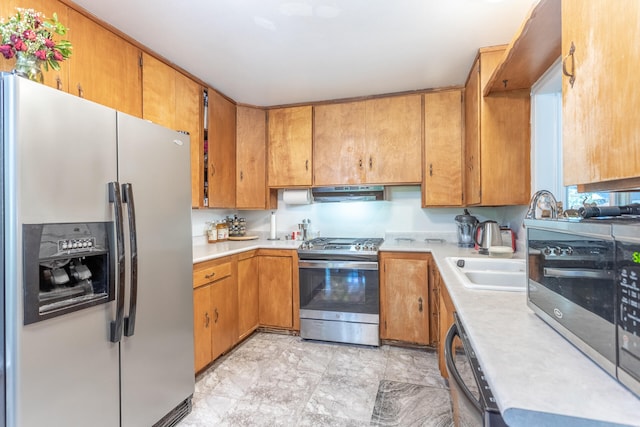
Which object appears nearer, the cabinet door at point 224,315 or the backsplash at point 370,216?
the cabinet door at point 224,315

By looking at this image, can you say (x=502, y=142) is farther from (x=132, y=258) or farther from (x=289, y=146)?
(x=132, y=258)

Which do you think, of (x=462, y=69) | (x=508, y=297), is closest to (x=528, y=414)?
(x=508, y=297)

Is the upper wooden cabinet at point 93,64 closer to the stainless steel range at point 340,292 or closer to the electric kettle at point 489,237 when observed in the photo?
the stainless steel range at point 340,292

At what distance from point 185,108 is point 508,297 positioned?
8.20 feet

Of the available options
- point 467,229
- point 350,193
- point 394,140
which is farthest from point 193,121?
point 467,229

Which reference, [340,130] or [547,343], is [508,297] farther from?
[340,130]

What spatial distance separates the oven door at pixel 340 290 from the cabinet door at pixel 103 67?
6.07ft

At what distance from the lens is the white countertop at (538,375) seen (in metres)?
0.51

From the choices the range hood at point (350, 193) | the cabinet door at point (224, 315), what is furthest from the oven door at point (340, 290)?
the range hood at point (350, 193)

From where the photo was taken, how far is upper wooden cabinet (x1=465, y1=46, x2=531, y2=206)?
2021mm

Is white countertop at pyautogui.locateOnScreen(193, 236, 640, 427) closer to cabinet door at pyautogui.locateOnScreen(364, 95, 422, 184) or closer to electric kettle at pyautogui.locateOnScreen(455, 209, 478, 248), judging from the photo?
electric kettle at pyautogui.locateOnScreen(455, 209, 478, 248)

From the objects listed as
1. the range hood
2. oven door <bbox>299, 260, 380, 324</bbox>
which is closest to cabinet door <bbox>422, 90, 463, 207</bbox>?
the range hood

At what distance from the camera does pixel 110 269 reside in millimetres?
1331

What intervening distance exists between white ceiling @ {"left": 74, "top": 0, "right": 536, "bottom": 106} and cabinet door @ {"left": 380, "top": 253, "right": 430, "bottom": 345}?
5.05 feet
